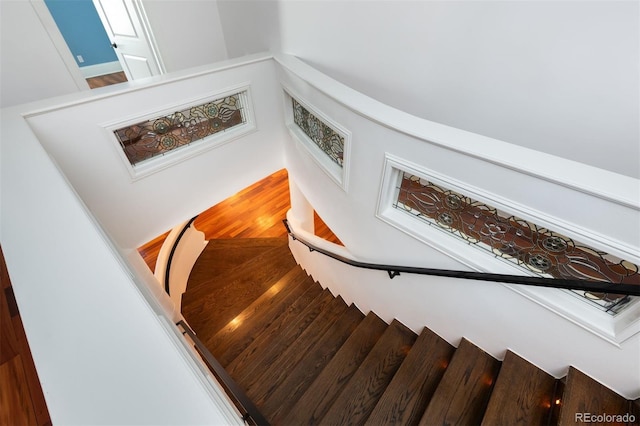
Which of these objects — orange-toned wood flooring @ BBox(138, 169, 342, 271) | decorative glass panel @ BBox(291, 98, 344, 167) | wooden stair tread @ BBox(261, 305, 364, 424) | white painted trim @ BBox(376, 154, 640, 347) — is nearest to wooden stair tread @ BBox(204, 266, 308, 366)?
wooden stair tread @ BBox(261, 305, 364, 424)

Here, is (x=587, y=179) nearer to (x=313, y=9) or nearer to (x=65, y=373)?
(x=65, y=373)

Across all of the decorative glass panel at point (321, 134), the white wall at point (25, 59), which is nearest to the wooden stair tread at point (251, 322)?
the decorative glass panel at point (321, 134)

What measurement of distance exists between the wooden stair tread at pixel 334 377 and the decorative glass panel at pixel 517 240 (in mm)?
1376

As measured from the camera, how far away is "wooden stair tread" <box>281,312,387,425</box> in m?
2.07

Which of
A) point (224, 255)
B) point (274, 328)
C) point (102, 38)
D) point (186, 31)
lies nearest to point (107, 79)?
point (102, 38)

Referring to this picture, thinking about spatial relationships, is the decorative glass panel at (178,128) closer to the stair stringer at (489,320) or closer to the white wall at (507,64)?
the white wall at (507,64)

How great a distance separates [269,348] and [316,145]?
7.07 ft

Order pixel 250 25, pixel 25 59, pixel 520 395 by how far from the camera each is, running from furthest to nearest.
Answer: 1. pixel 250 25
2. pixel 25 59
3. pixel 520 395

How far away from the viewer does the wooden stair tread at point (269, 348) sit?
8.89 feet

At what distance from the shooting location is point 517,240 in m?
1.45

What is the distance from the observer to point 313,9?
7.83ft

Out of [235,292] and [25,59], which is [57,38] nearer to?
[25,59]

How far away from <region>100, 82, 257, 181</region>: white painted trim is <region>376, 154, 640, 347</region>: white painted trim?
1.75m

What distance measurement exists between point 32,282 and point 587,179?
1860 millimetres
